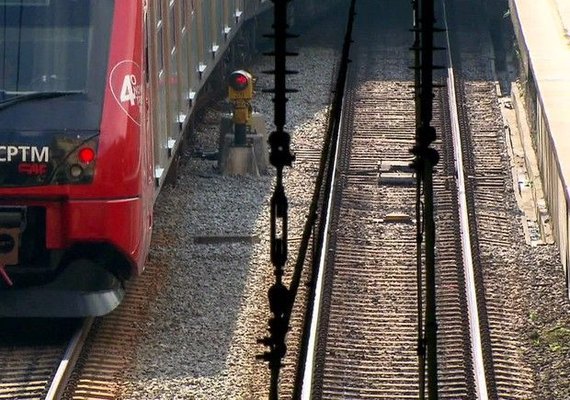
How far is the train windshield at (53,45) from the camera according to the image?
354 inches

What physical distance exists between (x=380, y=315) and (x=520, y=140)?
227 inches

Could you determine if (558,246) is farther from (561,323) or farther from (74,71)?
(74,71)

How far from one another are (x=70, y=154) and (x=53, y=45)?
2.25 feet

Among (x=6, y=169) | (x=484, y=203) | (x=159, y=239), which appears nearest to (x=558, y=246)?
(x=484, y=203)

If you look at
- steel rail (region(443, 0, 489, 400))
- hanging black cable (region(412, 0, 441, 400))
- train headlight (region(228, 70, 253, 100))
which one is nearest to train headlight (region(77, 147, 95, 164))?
steel rail (region(443, 0, 489, 400))

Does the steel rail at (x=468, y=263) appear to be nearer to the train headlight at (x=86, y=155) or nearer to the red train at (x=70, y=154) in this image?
the red train at (x=70, y=154)

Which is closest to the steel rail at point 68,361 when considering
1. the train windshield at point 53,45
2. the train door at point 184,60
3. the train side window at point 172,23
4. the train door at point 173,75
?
the train windshield at point 53,45

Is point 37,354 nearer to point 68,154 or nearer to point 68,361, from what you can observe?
point 68,361

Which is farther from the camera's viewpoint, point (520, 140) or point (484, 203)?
point (520, 140)

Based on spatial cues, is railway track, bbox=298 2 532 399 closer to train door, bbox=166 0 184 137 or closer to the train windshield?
train door, bbox=166 0 184 137

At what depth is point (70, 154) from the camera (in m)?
8.77

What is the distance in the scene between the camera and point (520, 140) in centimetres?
1555

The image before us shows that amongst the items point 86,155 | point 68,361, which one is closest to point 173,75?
point 86,155

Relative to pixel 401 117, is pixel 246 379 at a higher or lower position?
lower
